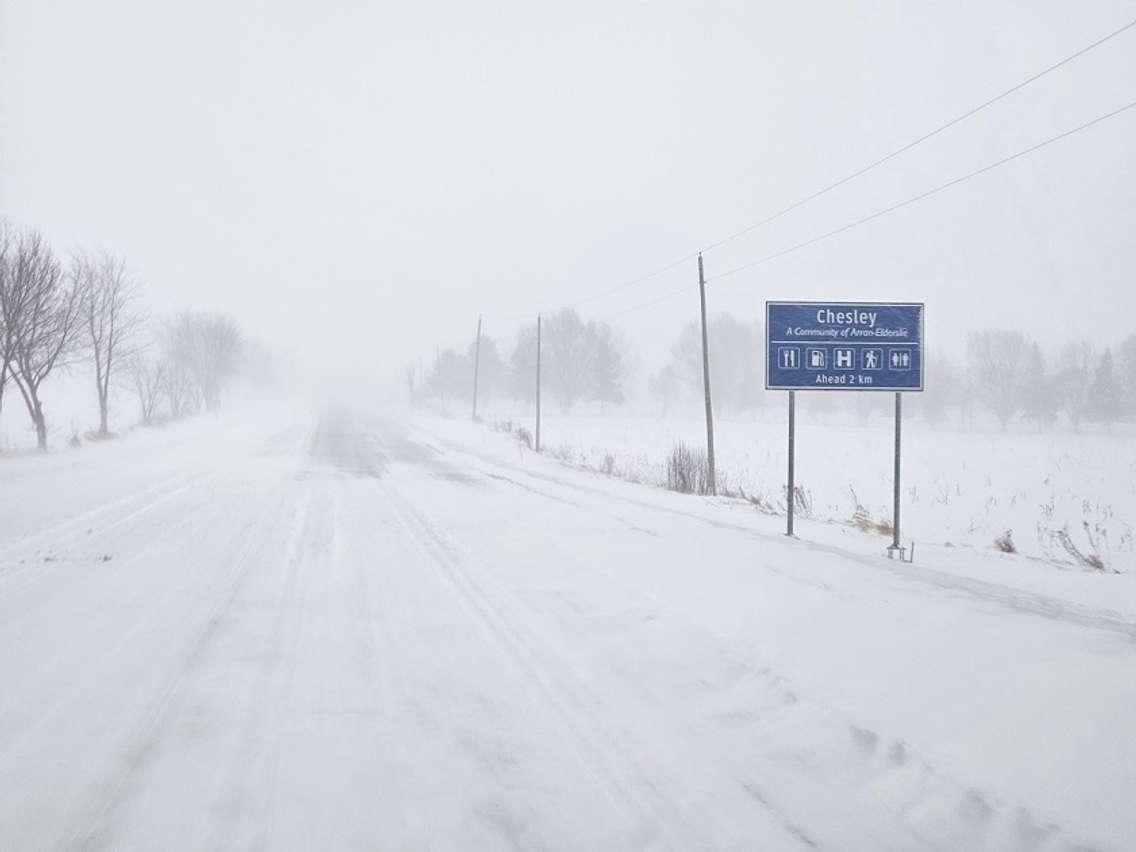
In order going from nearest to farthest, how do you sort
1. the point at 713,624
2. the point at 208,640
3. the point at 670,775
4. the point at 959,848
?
the point at 959,848 → the point at 670,775 → the point at 208,640 → the point at 713,624

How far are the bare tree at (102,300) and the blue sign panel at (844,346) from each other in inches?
1053

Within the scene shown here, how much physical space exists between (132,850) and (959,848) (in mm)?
3210

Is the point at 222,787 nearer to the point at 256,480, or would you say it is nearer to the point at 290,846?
the point at 290,846

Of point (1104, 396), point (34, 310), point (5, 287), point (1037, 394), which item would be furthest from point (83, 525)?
point (1104, 396)

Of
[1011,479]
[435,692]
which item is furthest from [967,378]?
[435,692]

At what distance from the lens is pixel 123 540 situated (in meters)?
8.20

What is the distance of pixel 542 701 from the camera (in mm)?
3836

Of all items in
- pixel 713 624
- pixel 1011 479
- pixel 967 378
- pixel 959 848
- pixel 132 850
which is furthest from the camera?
pixel 967 378

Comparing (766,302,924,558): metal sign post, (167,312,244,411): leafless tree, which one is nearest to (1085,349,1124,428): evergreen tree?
(766,302,924,558): metal sign post

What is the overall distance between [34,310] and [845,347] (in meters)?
23.8

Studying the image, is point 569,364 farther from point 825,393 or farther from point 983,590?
point 983,590

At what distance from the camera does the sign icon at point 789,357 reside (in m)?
9.95

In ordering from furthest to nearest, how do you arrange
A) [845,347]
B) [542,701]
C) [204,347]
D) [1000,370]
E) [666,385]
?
[666,385] < [1000,370] < [204,347] < [845,347] < [542,701]

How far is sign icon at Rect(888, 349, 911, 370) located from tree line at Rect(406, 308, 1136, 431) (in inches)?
2300
